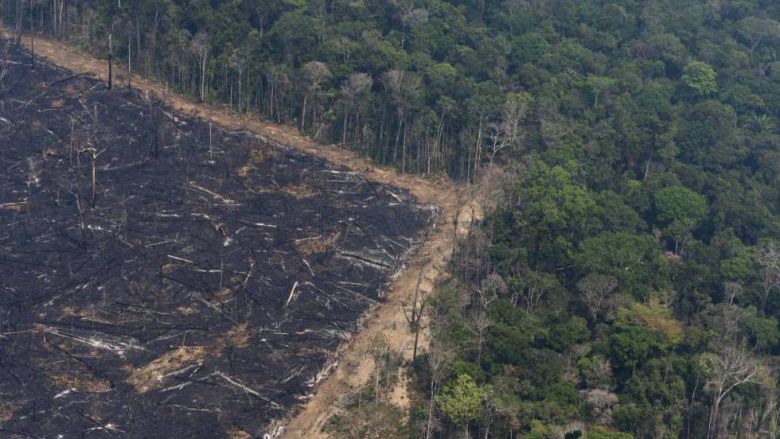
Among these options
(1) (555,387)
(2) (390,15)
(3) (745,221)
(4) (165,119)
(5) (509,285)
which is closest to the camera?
(1) (555,387)

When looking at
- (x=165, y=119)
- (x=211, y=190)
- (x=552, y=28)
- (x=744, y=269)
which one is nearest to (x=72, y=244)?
(x=211, y=190)

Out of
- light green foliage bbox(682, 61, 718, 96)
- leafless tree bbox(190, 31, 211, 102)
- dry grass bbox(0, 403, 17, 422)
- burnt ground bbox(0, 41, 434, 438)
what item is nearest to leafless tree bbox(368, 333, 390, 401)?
burnt ground bbox(0, 41, 434, 438)

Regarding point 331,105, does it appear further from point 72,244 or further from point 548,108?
point 72,244

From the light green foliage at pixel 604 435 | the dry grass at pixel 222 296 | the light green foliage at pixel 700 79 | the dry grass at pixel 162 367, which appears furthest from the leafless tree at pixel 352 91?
the light green foliage at pixel 604 435

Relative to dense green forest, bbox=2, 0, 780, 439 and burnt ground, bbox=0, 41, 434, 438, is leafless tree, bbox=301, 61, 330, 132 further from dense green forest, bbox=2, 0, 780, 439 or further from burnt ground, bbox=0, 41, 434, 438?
burnt ground, bbox=0, 41, 434, 438

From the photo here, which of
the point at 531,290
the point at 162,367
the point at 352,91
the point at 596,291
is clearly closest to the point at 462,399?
the point at 531,290

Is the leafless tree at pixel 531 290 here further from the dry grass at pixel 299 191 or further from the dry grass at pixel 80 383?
the dry grass at pixel 80 383
